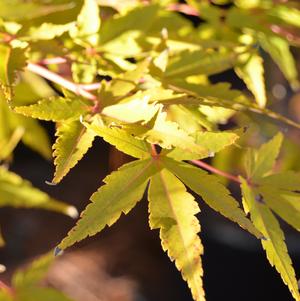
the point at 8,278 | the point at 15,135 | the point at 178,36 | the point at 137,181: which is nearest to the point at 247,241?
the point at 8,278

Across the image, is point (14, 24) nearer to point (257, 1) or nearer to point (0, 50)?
point (0, 50)

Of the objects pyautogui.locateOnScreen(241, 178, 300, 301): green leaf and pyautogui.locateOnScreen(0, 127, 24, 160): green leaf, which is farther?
pyautogui.locateOnScreen(0, 127, 24, 160): green leaf

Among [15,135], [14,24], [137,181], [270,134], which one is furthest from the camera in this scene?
[15,135]

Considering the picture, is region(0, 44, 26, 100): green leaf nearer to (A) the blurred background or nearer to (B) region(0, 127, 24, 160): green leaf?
(B) region(0, 127, 24, 160): green leaf

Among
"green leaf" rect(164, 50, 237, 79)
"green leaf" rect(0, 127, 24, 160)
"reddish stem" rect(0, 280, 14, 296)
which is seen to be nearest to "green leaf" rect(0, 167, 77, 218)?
"green leaf" rect(0, 127, 24, 160)

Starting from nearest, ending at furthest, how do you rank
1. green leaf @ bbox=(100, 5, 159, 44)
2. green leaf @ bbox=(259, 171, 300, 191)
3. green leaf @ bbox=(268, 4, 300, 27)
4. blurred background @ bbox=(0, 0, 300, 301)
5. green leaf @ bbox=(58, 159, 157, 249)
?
green leaf @ bbox=(58, 159, 157, 249), green leaf @ bbox=(259, 171, 300, 191), green leaf @ bbox=(100, 5, 159, 44), green leaf @ bbox=(268, 4, 300, 27), blurred background @ bbox=(0, 0, 300, 301)

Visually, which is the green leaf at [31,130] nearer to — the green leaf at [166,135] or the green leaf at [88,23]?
the green leaf at [88,23]

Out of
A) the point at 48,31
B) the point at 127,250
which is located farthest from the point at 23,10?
the point at 127,250
